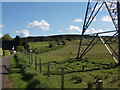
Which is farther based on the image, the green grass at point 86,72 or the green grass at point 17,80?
the green grass at point 86,72

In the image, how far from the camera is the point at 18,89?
8367 millimetres

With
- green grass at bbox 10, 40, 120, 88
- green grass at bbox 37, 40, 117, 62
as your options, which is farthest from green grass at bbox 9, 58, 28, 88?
green grass at bbox 37, 40, 117, 62

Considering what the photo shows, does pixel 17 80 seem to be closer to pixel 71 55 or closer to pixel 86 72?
pixel 86 72

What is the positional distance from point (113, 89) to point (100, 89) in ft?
8.17

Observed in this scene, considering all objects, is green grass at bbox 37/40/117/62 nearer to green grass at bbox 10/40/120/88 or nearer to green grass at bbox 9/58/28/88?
green grass at bbox 10/40/120/88

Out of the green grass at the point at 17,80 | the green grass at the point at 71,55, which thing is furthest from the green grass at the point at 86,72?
the green grass at the point at 71,55

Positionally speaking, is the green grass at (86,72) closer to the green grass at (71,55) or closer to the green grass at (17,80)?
the green grass at (17,80)

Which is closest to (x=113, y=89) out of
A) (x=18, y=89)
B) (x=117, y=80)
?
(x=117, y=80)

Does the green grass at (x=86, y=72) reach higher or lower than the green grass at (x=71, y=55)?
lower

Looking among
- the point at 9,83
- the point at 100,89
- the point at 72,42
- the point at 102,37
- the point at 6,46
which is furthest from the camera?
the point at 6,46

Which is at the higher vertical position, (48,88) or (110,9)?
(110,9)

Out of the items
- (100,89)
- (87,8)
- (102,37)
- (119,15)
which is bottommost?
(100,89)

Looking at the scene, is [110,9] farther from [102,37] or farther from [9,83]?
[9,83]

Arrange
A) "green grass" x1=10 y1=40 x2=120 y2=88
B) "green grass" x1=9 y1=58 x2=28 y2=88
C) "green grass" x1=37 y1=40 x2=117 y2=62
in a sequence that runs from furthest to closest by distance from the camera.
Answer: "green grass" x1=37 y1=40 x2=117 y2=62
"green grass" x1=10 y1=40 x2=120 y2=88
"green grass" x1=9 y1=58 x2=28 y2=88
